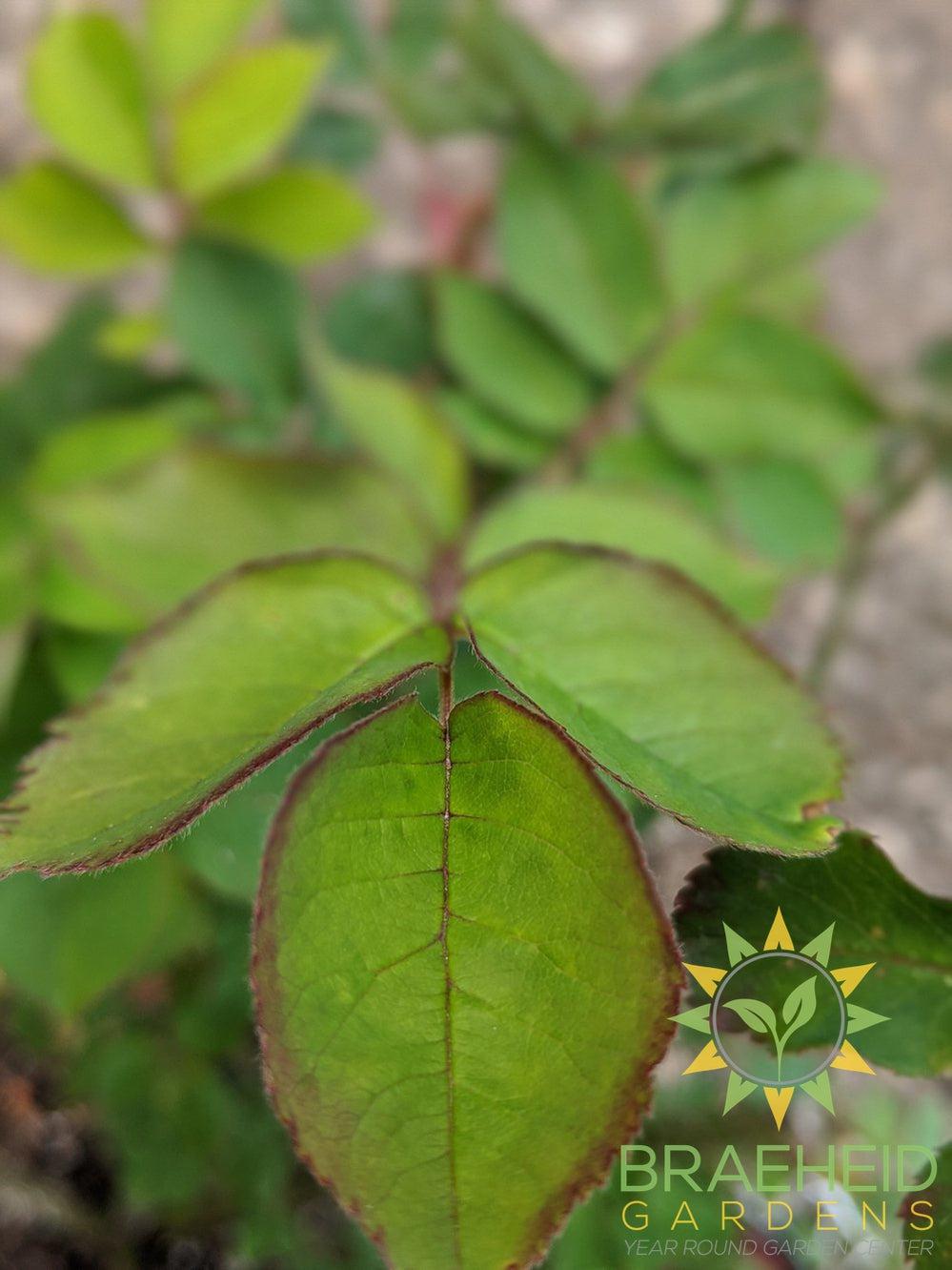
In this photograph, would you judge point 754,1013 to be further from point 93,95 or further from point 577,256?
point 93,95

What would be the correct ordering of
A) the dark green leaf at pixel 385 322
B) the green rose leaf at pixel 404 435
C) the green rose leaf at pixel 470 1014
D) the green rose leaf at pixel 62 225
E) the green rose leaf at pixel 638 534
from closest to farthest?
the green rose leaf at pixel 470 1014, the green rose leaf at pixel 638 534, the green rose leaf at pixel 404 435, the green rose leaf at pixel 62 225, the dark green leaf at pixel 385 322

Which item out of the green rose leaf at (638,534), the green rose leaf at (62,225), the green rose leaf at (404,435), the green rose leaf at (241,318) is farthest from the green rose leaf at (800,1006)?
the green rose leaf at (62,225)

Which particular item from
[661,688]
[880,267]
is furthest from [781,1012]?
[880,267]

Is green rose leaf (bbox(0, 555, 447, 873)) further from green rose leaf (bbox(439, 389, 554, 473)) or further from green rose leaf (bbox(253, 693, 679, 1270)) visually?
green rose leaf (bbox(439, 389, 554, 473))

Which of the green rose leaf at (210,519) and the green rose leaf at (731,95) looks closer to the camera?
the green rose leaf at (210,519)

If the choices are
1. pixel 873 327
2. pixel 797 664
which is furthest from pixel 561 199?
pixel 873 327

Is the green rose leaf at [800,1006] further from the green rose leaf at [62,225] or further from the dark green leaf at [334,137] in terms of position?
the dark green leaf at [334,137]

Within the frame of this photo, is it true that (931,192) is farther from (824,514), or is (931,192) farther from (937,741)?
(824,514)

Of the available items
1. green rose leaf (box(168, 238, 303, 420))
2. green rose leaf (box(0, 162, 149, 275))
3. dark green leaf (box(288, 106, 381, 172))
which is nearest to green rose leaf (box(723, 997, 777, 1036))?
green rose leaf (box(168, 238, 303, 420))
